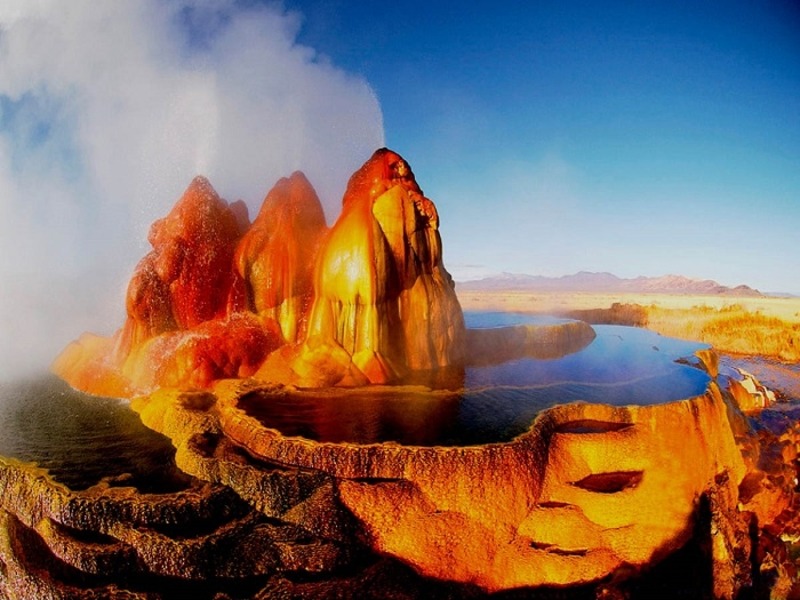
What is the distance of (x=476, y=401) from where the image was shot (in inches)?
410

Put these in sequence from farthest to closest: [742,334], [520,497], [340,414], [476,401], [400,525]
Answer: [742,334] → [476,401] → [340,414] → [520,497] → [400,525]

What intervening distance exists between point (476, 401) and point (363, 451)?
3.80 metres

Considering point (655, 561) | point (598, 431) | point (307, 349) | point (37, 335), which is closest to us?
point (655, 561)

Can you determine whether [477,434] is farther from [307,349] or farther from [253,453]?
[307,349]

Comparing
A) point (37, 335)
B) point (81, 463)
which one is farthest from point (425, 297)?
point (37, 335)

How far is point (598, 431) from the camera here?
361 inches

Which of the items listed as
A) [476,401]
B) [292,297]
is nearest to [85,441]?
[292,297]

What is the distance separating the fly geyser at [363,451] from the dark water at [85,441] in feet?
0.44

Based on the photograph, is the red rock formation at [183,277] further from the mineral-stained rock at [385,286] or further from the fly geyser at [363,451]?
the mineral-stained rock at [385,286]

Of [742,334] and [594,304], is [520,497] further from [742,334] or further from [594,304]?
[594,304]

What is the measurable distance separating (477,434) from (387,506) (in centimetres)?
226

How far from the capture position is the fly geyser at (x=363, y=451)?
6.66m

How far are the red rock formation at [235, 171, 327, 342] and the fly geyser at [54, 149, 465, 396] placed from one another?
3 centimetres

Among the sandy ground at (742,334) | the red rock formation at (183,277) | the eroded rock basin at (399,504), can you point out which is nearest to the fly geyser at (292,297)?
the red rock formation at (183,277)
